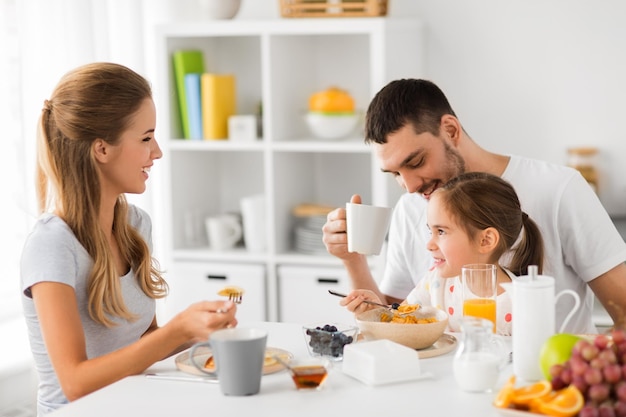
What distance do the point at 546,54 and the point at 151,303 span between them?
2.10 metres

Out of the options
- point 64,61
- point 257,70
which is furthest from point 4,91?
point 257,70

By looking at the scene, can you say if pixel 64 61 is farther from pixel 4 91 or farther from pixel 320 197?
pixel 320 197

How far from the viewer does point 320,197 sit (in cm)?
405

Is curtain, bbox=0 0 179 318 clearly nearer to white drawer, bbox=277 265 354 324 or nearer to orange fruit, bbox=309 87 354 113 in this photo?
orange fruit, bbox=309 87 354 113

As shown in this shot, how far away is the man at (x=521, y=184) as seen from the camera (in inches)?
91.8

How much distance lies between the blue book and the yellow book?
2 centimetres

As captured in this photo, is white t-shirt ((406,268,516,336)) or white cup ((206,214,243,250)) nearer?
white t-shirt ((406,268,516,336))

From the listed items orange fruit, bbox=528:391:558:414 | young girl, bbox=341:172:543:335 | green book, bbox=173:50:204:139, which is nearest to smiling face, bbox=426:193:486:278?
young girl, bbox=341:172:543:335

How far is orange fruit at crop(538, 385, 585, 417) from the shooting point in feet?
4.66

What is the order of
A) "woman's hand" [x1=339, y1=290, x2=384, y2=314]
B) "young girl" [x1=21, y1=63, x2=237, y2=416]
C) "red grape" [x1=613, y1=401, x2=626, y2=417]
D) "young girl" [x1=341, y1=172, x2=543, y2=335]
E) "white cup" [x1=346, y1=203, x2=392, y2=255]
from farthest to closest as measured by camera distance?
"young girl" [x1=341, y1=172, x2=543, y2=335]
"white cup" [x1=346, y1=203, x2=392, y2=255]
"woman's hand" [x1=339, y1=290, x2=384, y2=314]
"young girl" [x1=21, y1=63, x2=237, y2=416]
"red grape" [x1=613, y1=401, x2=626, y2=417]

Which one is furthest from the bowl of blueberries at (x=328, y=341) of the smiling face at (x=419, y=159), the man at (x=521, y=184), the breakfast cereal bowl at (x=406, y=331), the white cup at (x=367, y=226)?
the smiling face at (x=419, y=159)

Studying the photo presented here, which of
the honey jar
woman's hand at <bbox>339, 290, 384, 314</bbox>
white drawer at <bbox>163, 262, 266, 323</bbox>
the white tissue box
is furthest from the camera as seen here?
white drawer at <bbox>163, 262, 266, 323</bbox>

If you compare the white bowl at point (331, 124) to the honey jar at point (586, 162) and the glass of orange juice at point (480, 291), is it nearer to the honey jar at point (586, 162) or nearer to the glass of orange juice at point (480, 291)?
the honey jar at point (586, 162)

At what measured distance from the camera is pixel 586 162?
3.61 m
